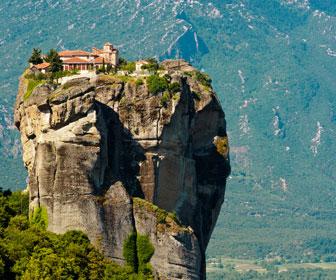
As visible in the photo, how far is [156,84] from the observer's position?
389 ft

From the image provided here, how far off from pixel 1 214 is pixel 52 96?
15.2 meters

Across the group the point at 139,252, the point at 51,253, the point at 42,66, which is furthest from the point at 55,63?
the point at 51,253

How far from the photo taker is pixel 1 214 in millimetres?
100250

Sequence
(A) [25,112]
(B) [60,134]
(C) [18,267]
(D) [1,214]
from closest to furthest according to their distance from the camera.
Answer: (C) [18,267], (D) [1,214], (B) [60,134], (A) [25,112]

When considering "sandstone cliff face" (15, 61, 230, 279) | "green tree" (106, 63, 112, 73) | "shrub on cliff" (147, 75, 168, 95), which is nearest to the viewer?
"sandstone cliff face" (15, 61, 230, 279)

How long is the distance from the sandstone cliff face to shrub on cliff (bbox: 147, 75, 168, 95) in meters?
0.58

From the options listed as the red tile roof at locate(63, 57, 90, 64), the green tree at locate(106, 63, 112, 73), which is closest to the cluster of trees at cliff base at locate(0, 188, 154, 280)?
the green tree at locate(106, 63, 112, 73)

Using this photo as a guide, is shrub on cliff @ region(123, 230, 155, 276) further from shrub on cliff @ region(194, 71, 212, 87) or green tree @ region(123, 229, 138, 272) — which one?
shrub on cliff @ region(194, 71, 212, 87)

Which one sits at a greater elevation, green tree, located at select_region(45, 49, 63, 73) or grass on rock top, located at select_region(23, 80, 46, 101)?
green tree, located at select_region(45, 49, 63, 73)

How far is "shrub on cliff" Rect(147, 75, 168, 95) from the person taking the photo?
118 meters

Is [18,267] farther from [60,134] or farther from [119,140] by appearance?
[119,140]

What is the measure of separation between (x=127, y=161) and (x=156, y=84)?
8432mm

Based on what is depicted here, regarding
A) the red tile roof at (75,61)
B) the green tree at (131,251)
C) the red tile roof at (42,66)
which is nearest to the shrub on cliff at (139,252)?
the green tree at (131,251)

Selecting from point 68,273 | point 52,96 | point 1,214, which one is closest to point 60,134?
point 52,96
